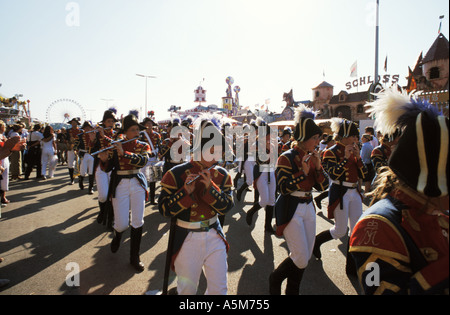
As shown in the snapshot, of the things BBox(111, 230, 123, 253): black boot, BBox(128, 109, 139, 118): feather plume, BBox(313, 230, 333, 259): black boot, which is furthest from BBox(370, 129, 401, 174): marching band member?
BBox(111, 230, 123, 253): black boot

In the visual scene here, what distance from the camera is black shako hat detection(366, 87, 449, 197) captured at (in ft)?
4.26

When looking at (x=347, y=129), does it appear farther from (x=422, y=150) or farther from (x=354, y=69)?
(x=354, y=69)

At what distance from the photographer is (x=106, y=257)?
4.52m

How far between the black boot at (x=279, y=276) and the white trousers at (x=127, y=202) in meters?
2.33

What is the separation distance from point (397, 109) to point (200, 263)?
211 cm

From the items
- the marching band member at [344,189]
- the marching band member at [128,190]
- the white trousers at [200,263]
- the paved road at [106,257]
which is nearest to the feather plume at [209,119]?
the white trousers at [200,263]

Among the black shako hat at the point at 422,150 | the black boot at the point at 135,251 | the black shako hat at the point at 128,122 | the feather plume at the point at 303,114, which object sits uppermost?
the feather plume at the point at 303,114

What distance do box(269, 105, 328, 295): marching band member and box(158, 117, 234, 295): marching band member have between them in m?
1.07

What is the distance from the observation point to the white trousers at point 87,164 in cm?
892

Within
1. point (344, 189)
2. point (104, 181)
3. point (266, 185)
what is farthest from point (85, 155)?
point (344, 189)

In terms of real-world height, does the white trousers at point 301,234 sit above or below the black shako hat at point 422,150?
below

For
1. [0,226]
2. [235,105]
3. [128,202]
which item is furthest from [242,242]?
[235,105]

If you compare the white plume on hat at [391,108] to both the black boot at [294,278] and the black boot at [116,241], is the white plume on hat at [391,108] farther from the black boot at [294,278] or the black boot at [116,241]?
the black boot at [116,241]

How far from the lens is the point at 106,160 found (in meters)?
4.59
